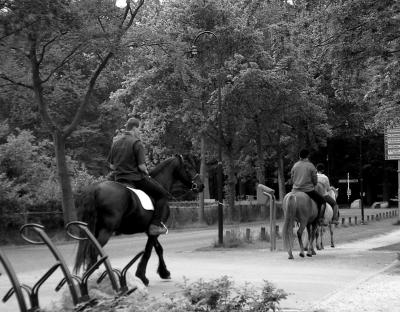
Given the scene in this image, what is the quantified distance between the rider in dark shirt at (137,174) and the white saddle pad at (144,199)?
233 mm

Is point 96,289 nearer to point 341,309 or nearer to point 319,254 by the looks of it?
point 341,309

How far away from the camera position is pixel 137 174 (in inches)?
461

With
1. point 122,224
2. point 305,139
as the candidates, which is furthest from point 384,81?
point 305,139

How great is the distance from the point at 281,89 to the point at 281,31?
22953 millimetres

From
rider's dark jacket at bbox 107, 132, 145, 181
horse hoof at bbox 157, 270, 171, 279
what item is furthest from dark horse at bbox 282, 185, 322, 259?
rider's dark jacket at bbox 107, 132, 145, 181

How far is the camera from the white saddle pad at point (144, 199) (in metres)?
11.3

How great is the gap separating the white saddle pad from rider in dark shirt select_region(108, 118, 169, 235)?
9.2 inches

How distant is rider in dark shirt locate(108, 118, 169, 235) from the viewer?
1163 cm

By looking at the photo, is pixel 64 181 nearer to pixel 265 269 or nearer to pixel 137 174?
pixel 265 269

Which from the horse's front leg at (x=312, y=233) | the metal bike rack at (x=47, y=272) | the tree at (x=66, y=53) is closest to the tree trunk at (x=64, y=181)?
the tree at (x=66, y=53)

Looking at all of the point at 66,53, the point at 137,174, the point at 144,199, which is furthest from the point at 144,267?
the point at 66,53

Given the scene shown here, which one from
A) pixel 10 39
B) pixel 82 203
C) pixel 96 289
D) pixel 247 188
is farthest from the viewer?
pixel 247 188

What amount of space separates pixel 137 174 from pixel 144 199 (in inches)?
22.0

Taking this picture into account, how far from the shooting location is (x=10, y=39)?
21.4m
